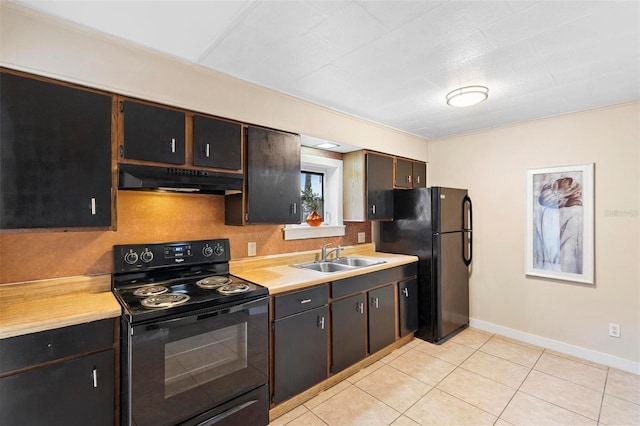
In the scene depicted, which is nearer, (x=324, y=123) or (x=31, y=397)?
(x=31, y=397)

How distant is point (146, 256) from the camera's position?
2037mm

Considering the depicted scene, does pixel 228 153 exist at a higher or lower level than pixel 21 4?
lower

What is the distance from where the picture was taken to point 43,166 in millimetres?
1565

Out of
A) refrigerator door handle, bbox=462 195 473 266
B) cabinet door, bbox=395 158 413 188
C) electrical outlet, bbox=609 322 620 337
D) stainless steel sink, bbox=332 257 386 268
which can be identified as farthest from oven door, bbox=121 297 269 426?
electrical outlet, bbox=609 322 620 337

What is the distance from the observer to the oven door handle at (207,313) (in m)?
1.56

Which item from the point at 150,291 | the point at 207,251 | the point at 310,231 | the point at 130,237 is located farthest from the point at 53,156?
the point at 310,231

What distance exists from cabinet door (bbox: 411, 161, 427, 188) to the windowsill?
1.27 m

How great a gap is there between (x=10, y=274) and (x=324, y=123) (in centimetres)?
247

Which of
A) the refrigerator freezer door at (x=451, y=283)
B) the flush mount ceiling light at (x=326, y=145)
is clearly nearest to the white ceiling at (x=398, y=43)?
the flush mount ceiling light at (x=326, y=145)

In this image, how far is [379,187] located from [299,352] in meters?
2.03

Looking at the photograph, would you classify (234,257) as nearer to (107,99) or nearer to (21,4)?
(107,99)

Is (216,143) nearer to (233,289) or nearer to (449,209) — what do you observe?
(233,289)

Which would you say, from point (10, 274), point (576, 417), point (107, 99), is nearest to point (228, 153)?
point (107, 99)

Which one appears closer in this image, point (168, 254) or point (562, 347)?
point (168, 254)
